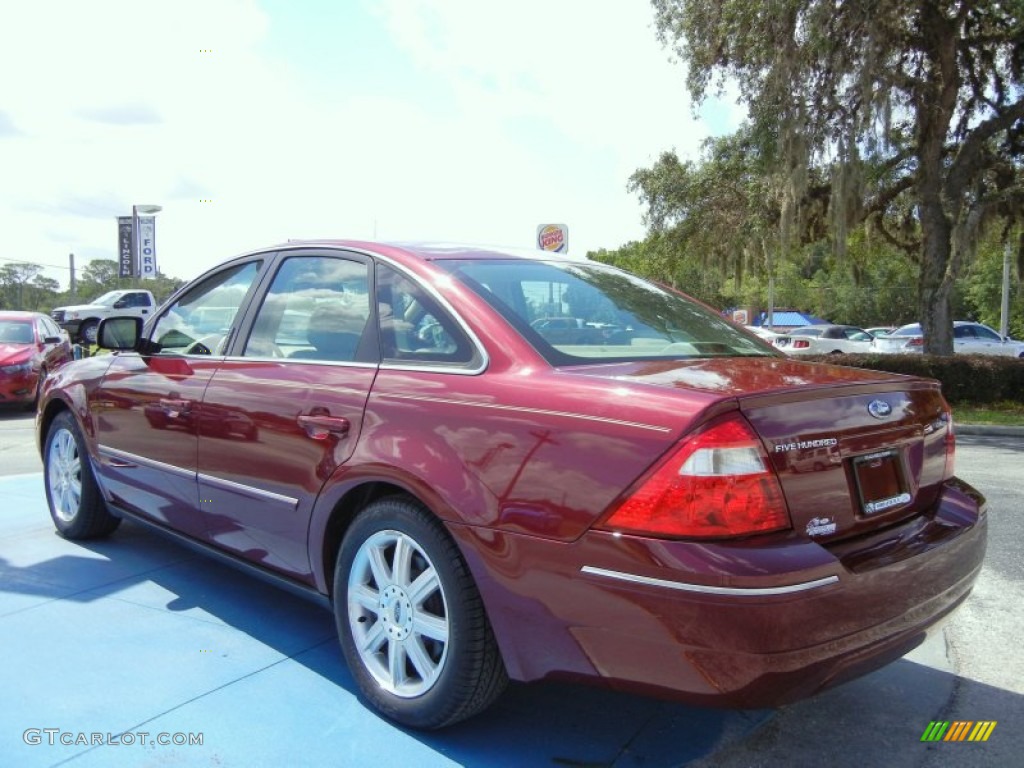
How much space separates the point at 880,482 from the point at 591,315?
3.80 feet

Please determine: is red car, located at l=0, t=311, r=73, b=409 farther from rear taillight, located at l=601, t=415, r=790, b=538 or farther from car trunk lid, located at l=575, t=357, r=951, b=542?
rear taillight, located at l=601, t=415, r=790, b=538

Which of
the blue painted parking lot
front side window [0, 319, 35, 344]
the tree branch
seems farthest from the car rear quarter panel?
the tree branch

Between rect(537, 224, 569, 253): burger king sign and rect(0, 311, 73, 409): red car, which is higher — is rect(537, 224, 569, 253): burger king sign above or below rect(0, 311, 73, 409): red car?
above

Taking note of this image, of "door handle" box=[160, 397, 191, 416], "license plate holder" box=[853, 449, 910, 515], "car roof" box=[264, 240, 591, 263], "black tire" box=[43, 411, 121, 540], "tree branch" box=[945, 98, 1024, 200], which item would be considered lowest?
"black tire" box=[43, 411, 121, 540]

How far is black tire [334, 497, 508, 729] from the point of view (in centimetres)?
245

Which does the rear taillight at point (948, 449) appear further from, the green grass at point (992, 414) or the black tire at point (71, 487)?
the green grass at point (992, 414)

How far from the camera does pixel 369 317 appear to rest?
10.0 feet

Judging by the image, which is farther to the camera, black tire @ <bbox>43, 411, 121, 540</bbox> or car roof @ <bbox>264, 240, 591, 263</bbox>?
black tire @ <bbox>43, 411, 121, 540</bbox>

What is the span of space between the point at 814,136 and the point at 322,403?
14.4 meters

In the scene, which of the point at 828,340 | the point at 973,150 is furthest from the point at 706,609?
the point at 828,340

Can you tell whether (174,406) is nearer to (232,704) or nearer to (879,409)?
(232,704)

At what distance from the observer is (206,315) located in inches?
156

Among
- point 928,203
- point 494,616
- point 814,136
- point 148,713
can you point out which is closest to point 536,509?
point 494,616

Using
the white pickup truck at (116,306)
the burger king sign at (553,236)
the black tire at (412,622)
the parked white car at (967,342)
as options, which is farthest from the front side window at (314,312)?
the white pickup truck at (116,306)
